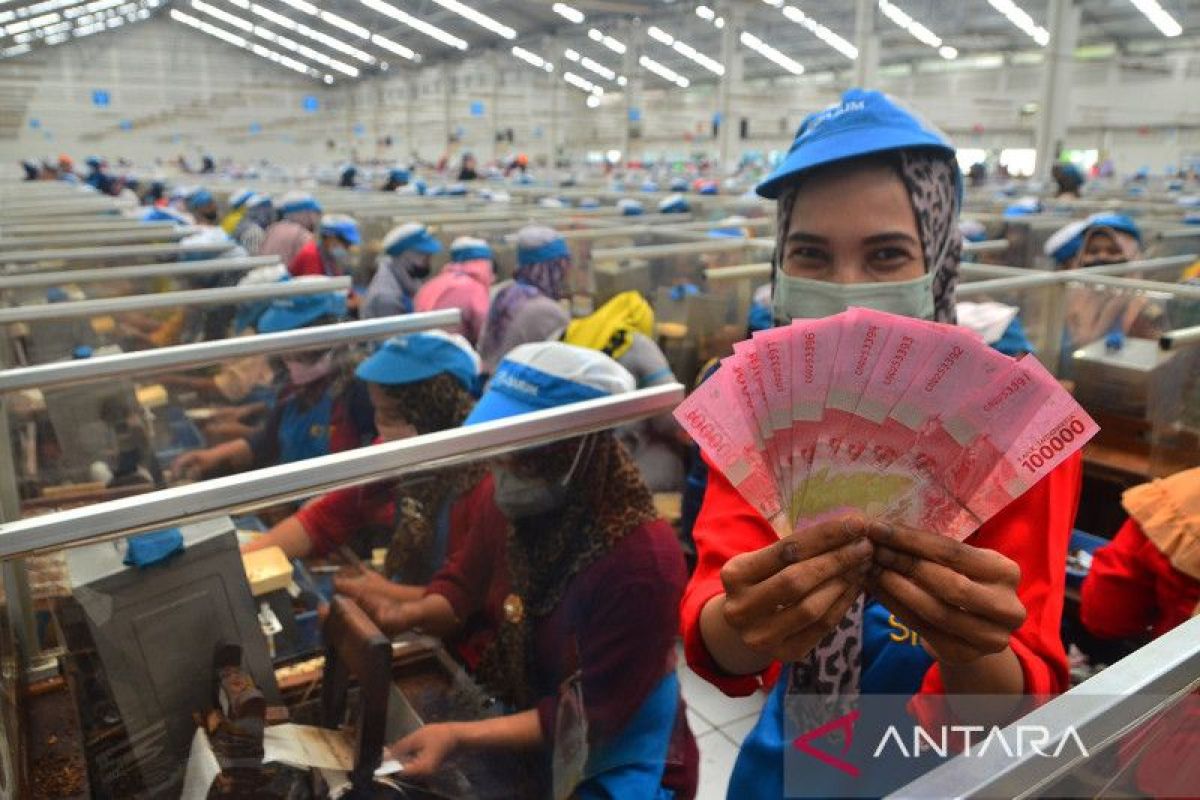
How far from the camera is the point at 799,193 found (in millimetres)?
1139

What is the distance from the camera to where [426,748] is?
1.44 meters

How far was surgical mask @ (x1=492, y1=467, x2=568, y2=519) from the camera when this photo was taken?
1.52 meters

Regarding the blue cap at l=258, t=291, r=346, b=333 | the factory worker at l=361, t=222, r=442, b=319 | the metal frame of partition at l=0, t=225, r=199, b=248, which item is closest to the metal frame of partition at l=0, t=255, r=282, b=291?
the blue cap at l=258, t=291, r=346, b=333

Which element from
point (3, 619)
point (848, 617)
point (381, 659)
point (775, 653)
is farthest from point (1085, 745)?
point (3, 619)

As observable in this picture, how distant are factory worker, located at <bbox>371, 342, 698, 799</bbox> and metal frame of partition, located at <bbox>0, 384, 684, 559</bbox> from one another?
8 centimetres

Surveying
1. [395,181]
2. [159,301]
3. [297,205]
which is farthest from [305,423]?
[395,181]

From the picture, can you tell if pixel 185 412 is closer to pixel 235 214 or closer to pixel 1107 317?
pixel 1107 317

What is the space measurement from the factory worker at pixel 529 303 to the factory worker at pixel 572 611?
2478 mm

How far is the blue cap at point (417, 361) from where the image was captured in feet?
7.64

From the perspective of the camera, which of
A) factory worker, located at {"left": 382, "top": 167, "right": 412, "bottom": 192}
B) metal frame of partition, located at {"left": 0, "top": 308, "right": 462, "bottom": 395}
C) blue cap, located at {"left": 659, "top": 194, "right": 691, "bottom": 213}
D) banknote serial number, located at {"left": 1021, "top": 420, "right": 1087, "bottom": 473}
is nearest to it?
banknote serial number, located at {"left": 1021, "top": 420, "right": 1087, "bottom": 473}

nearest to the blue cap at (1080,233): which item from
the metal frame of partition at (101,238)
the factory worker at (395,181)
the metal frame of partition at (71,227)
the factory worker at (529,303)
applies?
the factory worker at (529,303)

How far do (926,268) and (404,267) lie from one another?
464 cm

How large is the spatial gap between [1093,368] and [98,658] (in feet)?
11.2

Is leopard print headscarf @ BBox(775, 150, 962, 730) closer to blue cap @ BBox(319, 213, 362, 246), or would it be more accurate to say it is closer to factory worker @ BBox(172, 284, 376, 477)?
factory worker @ BBox(172, 284, 376, 477)
